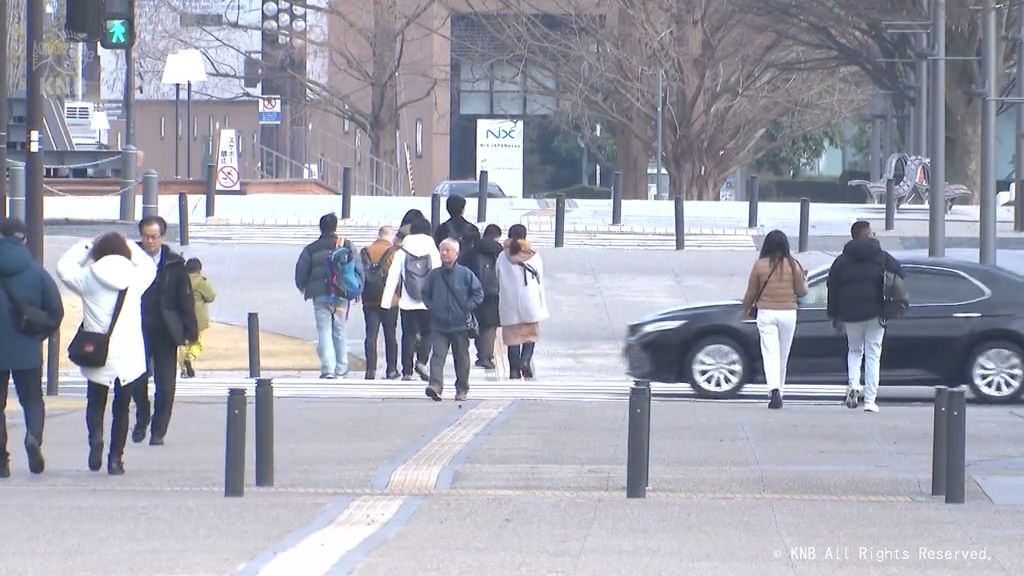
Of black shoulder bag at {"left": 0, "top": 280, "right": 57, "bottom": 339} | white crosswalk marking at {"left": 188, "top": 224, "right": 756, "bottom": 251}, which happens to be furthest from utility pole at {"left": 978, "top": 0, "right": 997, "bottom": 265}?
black shoulder bag at {"left": 0, "top": 280, "right": 57, "bottom": 339}

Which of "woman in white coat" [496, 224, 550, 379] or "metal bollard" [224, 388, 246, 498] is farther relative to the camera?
"woman in white coat" [496, 224, 550, 379]

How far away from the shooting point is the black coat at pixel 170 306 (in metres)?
12.3

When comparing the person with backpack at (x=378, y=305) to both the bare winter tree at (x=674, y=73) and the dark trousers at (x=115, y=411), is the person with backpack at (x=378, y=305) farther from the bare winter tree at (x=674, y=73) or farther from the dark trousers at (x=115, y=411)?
the bare winter tree at (x=674, y=73)

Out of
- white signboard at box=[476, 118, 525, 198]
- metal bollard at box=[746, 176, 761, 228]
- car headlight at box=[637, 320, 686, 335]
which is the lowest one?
car headlight at box=[637, 320, 686, 335]

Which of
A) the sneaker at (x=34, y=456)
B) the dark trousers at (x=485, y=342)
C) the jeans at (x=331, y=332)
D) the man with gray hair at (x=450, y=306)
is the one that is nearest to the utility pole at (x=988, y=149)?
the dark trousers at (x=485, y=342)

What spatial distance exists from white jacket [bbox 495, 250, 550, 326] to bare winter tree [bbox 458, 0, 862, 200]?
62.8 ft

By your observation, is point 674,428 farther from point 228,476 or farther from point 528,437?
point 228,476

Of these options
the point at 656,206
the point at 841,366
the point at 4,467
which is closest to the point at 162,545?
the point at 4,467

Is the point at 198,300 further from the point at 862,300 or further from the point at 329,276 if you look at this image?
the point at 862,300

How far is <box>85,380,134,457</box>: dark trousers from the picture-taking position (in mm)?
11383

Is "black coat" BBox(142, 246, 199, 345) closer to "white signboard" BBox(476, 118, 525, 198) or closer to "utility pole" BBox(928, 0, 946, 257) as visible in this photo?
"utility pole" BBox(928, 0, 946, 257)

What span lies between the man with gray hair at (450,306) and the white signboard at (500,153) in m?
52.4

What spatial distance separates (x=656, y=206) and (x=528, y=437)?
20.9 meters

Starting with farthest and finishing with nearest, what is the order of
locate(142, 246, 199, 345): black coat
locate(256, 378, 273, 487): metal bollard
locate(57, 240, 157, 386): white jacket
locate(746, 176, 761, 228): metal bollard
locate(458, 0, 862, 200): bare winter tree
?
locate(458, 0, 862, 200): bare winter tree < locate(746, 176, 761, 228): metal bollard < locate(142, 246, 199, 345): black coat < locate(57, 240, 157, 386): white jacket < locate(256, 378, 273, 487): metal bollard
